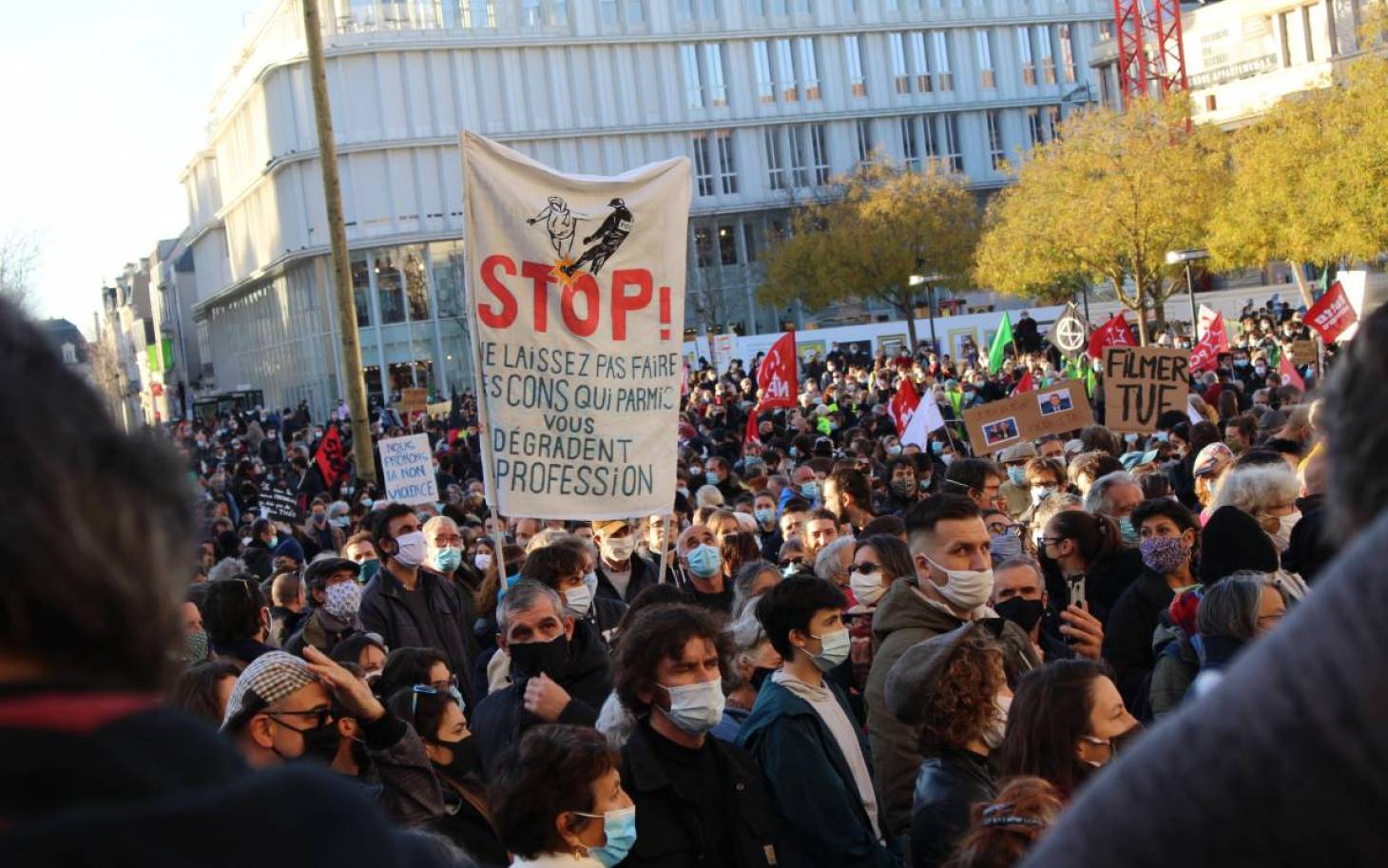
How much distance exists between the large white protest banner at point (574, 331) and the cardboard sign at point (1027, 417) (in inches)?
255

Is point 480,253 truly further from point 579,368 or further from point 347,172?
point 347,172

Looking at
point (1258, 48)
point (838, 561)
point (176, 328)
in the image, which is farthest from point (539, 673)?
point (176, 328)

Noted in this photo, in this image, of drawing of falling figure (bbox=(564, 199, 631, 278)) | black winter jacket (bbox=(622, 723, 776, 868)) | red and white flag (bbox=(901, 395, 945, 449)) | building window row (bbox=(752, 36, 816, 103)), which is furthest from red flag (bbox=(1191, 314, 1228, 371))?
building window row (bbox=(752, 36, 816, 103))

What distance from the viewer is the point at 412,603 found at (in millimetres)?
8859

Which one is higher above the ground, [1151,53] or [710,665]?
[1151,53]

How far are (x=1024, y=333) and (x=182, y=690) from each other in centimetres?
3730

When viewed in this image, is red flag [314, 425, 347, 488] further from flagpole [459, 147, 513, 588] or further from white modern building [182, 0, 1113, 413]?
white modern building [182, 0, 1113, 413]

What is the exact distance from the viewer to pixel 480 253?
8.05 meters

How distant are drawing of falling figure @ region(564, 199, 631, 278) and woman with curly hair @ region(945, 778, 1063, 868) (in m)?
5.13

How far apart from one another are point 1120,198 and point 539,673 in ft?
140

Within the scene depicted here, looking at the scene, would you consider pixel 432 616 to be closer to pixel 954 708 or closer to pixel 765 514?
pixel 954 708

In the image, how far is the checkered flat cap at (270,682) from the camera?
460cm

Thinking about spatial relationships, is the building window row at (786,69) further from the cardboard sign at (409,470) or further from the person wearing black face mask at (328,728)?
the person wearing black face mask at (328,728)

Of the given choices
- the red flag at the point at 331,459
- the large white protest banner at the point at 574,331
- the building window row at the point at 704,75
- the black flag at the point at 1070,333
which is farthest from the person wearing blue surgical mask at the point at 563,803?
the building window row at the point at 704,75
